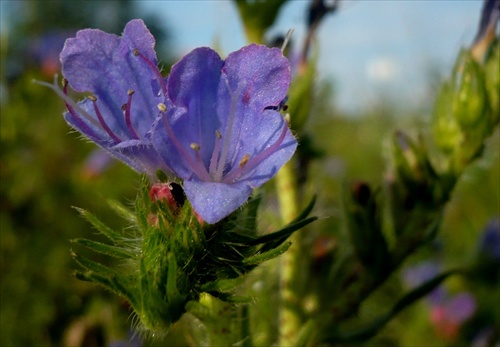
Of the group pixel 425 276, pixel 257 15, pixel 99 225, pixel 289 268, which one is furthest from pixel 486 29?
pixel 425 276

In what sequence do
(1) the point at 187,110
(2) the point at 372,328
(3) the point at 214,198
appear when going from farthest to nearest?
(2) the point at 372,328 → (1) the point at 187,110 → (3) the point at 214,198

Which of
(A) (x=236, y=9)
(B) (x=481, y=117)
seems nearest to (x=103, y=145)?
(A) (x=236, y=9)

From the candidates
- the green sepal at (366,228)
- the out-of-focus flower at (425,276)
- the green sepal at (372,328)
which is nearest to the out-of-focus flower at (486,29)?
the green sepal at (366,228)

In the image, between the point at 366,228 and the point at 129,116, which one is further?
the point at 366,228

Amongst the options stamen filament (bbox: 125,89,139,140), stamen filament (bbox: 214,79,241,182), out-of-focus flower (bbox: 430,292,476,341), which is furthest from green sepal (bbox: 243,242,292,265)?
out-of-focus flower (bbox: 430,292,476,341)

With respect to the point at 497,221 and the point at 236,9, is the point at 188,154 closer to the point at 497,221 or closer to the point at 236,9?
the point at 236,9

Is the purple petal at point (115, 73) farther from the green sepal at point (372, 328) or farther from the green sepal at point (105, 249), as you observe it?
the green sepal at point (372, 328)

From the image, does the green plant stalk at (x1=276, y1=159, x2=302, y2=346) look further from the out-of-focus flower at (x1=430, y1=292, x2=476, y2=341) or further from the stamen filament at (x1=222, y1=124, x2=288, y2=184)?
the out-of-focus flower at (x1=430, y1=292, x2=476, y2=341)

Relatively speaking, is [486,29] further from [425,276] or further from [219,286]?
[425,276]
